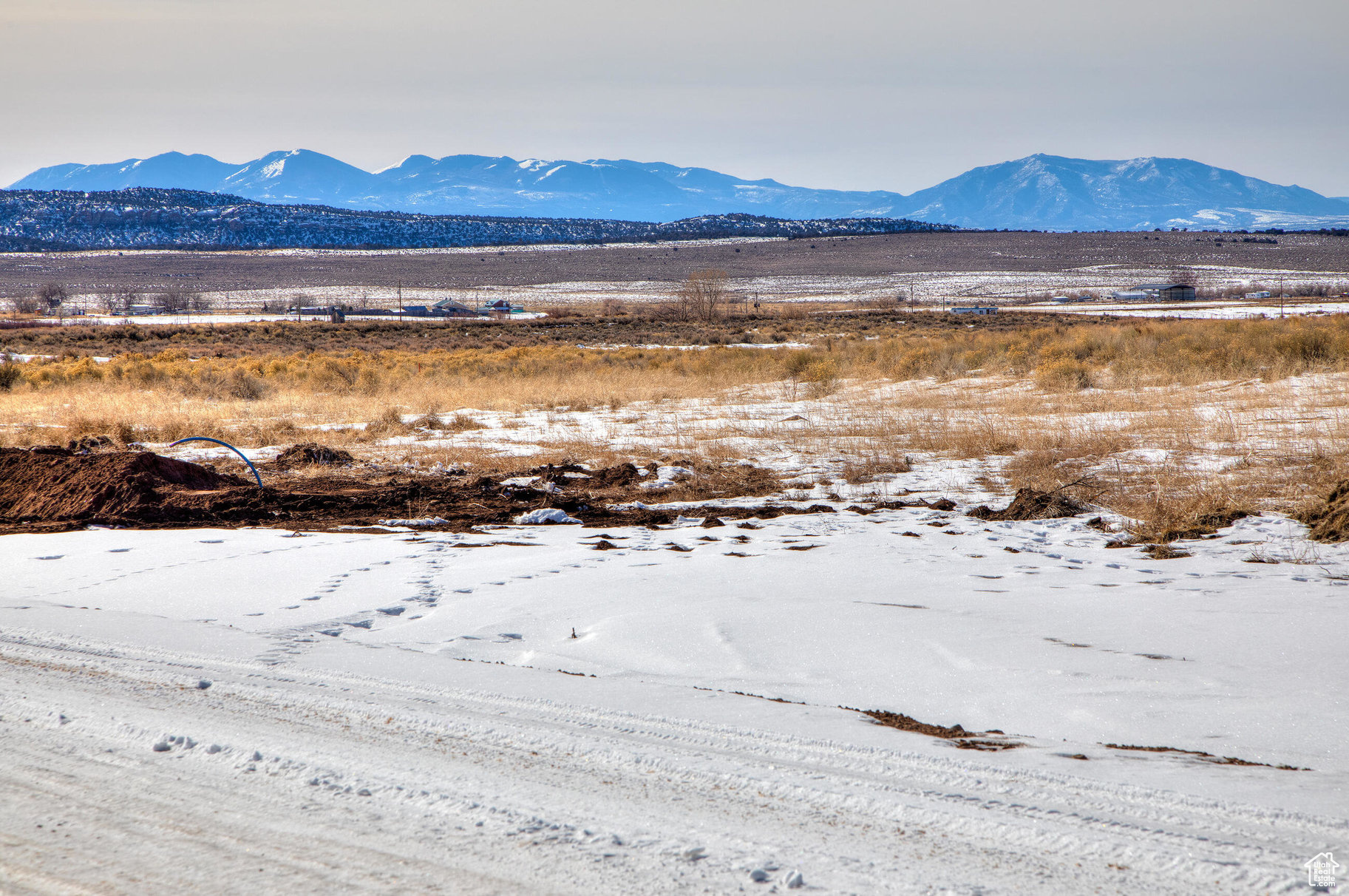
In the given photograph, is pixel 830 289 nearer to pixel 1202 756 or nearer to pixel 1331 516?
pixel 1331 516

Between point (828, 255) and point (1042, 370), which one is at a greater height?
point (828, 255)

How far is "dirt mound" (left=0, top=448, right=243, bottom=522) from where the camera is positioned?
9.62 metres

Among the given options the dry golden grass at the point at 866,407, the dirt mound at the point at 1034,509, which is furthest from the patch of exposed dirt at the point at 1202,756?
the dirt mound at the point at 1034,509

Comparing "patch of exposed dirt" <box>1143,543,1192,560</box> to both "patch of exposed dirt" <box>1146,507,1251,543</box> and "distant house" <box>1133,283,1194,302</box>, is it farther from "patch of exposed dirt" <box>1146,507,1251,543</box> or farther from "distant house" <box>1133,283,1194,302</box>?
"distant house" <box>1133,283,1194,302</box>

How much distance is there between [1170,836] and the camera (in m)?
3.08

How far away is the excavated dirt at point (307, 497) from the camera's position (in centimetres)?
957

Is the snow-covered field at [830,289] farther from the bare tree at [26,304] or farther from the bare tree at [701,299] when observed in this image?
the bare tree at [701,299]

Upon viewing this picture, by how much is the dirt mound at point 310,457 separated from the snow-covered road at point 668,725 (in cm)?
609

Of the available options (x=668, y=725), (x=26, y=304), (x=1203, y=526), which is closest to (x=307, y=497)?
(x=668, y=725)

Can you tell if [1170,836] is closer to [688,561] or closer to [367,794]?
[367,794]

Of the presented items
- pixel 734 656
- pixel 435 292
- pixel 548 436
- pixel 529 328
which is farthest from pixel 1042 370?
pixel 435 292

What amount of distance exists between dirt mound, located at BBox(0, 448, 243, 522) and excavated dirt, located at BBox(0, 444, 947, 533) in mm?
15

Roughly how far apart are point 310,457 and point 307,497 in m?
3.21

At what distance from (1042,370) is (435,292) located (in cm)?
9286
